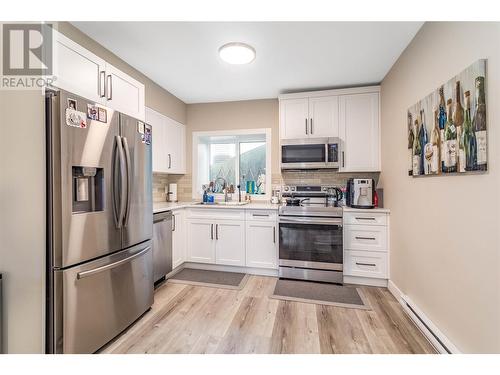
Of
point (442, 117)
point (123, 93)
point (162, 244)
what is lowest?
point (162, 244)

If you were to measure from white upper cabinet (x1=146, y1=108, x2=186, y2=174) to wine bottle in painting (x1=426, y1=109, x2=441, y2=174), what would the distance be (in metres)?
2.94

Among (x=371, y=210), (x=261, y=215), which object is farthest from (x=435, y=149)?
(x=261, y=215)

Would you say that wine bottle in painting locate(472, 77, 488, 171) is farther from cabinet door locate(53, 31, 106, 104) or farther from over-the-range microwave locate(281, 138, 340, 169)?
cabinet door locate(53, 31, 106, 104)

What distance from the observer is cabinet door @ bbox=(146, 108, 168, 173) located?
303 cm

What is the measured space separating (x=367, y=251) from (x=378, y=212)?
480mm

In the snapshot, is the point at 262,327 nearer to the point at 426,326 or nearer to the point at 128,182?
the point at 426,326

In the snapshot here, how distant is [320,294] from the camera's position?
2516 mm

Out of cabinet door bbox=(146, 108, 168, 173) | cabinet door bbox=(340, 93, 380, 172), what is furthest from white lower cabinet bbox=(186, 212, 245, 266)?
cabinet door bbox=(340, 93, 380, 172)

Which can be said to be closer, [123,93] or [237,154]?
[123,93]

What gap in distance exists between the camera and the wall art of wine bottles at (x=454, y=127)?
1.28m

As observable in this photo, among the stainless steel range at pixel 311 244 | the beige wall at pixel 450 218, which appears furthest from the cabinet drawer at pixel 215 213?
the beige wall at pixel 450 218

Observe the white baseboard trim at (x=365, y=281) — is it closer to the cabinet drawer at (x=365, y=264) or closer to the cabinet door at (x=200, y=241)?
the cabinet drawer at (x=365, y=264)

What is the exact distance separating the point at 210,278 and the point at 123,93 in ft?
7.43

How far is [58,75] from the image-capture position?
1.59 m
